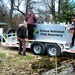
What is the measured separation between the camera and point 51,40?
1473 cm

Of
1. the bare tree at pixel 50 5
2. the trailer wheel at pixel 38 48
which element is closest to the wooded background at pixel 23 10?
the bare tree at pixel 50 5

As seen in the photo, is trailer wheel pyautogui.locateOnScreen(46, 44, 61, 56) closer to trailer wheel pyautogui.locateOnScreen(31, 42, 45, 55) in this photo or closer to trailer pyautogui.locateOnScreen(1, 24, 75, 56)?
trailer pyautogui.locateOnScreen(1, 24, 75, 56)

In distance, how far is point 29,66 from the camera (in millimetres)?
11070

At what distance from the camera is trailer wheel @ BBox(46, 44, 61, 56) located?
47.0 ft

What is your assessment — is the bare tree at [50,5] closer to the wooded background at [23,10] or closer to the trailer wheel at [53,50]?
the wooded background at [23,10]

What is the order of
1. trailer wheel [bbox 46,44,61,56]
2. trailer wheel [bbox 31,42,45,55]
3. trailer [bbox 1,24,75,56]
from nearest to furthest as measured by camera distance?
trailer [bbox 1,24,75,56] < trailer wheel [bbox 46,44,61,56] < trailer wheel [bbox 31,42,45,55]

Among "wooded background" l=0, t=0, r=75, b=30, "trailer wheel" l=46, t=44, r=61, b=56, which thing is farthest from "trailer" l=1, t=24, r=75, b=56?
"wooded background" l=0, t=0, r=75, b=30

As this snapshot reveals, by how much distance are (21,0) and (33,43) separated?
29.1 meters

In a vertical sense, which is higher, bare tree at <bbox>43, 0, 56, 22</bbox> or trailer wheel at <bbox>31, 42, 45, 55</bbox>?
bare tree at <bbox>43, 0, 56, 22</bbox>

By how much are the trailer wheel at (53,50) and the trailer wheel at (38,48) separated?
1.04 ft

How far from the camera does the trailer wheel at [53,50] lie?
14.3 metres

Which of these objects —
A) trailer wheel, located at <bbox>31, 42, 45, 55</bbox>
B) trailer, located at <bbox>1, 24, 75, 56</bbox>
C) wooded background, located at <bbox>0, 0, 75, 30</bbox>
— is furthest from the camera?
wooded background, located at <bbox>0, 0, 75, 30</bbox>

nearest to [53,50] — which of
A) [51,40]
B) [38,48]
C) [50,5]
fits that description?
[51,40]

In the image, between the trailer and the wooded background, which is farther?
the wooded background
